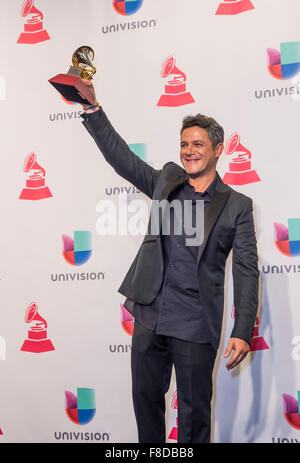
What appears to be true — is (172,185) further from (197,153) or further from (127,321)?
(127,321)

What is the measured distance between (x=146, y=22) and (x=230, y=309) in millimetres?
1773

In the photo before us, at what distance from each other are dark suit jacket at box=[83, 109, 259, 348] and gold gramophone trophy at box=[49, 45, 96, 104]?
0.33 feet

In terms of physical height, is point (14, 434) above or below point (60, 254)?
below

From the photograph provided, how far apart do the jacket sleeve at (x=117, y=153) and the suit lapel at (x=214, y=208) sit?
12.4 inches

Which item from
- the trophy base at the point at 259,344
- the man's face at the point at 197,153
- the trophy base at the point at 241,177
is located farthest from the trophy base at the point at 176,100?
the trophy base at the point at 259,344

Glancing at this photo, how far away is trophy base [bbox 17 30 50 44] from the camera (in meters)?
3.28

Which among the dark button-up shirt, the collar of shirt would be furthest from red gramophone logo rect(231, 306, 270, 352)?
the collar of shirt

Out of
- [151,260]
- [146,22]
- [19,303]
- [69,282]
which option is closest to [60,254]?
[69,282]

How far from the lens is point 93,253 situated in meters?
3.11

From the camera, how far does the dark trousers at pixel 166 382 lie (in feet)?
6.79
